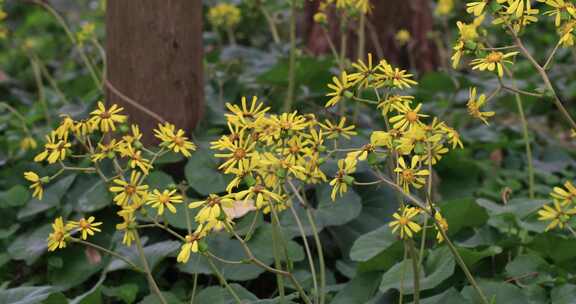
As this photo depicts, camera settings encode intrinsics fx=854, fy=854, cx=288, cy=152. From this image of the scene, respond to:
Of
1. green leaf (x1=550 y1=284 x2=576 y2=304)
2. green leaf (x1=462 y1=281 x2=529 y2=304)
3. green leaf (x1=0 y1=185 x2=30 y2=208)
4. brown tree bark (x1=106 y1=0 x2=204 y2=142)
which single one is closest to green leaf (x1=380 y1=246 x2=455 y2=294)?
green leaf (x1=462 y1=281 x2=529 y2=304)

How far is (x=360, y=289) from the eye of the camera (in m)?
2.46

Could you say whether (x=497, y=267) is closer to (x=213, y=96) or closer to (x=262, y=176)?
(x=262, y=176)

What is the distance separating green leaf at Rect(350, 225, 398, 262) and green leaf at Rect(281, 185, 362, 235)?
22 centimetres

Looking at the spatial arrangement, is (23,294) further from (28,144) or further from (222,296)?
(28,144)

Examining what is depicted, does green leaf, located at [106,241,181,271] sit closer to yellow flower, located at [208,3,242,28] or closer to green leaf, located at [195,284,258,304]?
green leaf, located at [195,284,258,304]

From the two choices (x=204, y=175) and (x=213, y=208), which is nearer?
(x=213, y=208)

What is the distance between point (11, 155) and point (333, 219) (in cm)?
153

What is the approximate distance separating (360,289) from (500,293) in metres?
0.41

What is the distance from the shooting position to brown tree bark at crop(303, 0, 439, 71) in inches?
183

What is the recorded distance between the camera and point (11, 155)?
3566mm

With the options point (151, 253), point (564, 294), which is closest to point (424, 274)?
point (564, 294)

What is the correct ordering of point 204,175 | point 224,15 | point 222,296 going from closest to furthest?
point 222,296
point 204,175
point 224,15

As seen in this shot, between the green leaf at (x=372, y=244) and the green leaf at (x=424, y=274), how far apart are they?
0.13m

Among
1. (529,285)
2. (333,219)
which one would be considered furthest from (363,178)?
(529,285)
